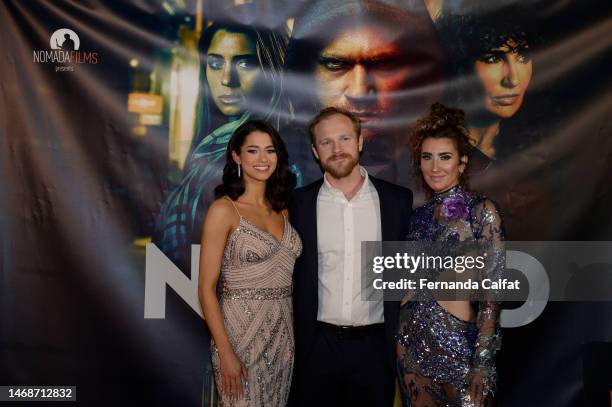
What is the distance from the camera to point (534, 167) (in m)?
3.09

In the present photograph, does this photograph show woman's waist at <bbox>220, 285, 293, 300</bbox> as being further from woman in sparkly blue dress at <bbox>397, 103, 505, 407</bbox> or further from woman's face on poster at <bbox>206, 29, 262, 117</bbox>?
woman's face on poster at <bbox>206, 29, 262, 117</bbox>

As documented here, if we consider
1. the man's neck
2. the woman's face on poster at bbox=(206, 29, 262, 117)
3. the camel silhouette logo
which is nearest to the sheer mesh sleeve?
the man's neck

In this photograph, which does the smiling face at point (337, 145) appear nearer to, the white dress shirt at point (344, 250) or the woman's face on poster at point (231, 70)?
the white dress shirt at point (344, 250)

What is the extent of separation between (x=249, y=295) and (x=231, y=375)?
1.10ft

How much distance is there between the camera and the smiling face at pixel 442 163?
235cm

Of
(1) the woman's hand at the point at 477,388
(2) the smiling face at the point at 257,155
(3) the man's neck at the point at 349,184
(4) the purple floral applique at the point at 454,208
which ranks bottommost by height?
(1) the woman's hand at the point at 477,388

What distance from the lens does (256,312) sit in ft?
7.77

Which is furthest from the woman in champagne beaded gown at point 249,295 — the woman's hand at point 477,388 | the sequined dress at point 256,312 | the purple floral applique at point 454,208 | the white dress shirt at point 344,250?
the woman's hand at point 477,388

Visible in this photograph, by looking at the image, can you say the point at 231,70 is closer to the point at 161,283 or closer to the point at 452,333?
the point at 161,283

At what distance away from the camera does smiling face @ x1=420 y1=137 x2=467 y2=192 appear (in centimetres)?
235

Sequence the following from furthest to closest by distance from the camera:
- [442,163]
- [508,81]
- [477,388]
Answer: [508,81], [442,163], [477,388]

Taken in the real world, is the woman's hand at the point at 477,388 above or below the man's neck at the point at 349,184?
below

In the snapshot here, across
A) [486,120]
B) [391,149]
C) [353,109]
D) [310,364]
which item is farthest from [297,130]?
[310,364]

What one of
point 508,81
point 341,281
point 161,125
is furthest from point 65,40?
point 508,81
